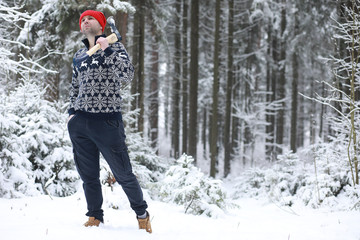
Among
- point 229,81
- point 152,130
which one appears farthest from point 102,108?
point 152,130

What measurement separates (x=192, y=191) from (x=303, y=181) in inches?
203

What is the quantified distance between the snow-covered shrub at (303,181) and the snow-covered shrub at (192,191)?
7.53ft

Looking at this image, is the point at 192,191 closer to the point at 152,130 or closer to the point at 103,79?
the point at 103,79

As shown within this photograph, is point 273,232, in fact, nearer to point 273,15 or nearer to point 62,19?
point 62,19

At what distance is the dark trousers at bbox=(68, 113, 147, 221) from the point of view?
316cm

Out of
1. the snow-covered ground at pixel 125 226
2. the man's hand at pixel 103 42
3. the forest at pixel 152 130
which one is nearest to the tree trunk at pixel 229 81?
the forest at pixel 152 130

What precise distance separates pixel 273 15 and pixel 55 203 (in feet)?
60.3

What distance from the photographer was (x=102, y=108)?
3.16 metres

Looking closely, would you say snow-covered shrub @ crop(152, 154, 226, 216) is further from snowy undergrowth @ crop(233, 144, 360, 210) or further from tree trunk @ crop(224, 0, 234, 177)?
tree trunk @ crop(224, 0, 234, 177)

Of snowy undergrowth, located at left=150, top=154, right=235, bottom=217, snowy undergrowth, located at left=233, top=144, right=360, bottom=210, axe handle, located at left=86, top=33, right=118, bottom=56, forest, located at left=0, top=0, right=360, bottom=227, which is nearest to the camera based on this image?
axe handle, located at left=86, top=33, right=118, bottom=56

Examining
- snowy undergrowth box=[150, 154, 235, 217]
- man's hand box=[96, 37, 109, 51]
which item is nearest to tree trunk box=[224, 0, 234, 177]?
snowy undergrowth box=[150, 154, 235, 217]

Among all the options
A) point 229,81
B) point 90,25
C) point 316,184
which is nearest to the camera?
point 90,25

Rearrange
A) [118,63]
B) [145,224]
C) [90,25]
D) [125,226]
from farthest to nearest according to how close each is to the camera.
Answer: [125,226], [145,224], [90,25], [118,63]

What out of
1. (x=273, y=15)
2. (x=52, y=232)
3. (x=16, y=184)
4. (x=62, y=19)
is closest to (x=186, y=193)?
(x=52, y=232)
